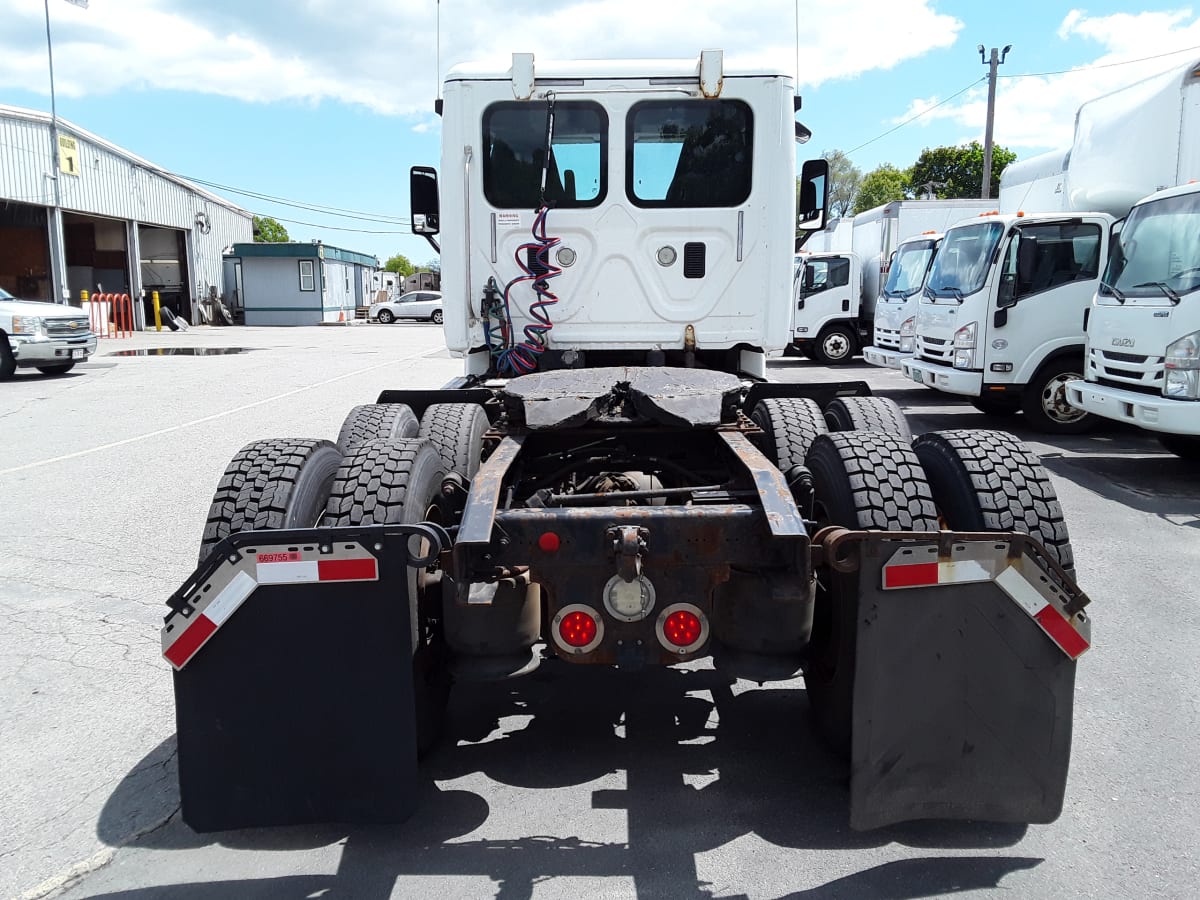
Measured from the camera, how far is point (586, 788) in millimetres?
3252

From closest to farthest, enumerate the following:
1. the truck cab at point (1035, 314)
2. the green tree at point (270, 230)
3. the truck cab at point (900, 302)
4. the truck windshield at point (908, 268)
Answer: the truck cab at point (1035, 314) < the truck cab at point (900, 302) < the truck windshield at point (908, 268) < the green tree at point (270, 230)

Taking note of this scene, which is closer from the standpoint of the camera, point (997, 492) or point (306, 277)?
point (997, 492)

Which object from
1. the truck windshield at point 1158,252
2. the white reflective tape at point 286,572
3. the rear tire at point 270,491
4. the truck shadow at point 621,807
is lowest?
the truck shadow at point 621,807

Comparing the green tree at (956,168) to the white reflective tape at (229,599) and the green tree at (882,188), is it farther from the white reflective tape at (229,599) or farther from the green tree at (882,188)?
the white reflective tape at (229,599)

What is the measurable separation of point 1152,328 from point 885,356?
266 inches

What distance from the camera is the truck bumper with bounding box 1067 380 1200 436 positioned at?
7.91 metres

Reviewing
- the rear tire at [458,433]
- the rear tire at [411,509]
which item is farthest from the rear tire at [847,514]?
the rear tire at [458,433]

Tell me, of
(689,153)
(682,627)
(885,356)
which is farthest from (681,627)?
(885,356)

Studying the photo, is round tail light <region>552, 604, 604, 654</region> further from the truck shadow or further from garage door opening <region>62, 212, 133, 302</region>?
garage door opening <region>62, 212, 133, 302</region>

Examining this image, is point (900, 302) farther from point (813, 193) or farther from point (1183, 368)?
point (813, 193)

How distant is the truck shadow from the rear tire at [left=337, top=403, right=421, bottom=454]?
1.18 meters

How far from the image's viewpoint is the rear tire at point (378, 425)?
4.23 meters

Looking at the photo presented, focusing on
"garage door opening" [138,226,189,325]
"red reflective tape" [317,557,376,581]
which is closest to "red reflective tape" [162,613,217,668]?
"red reflective tape" [317,557,376,581]

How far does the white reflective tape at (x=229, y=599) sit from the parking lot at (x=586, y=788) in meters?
0.78
